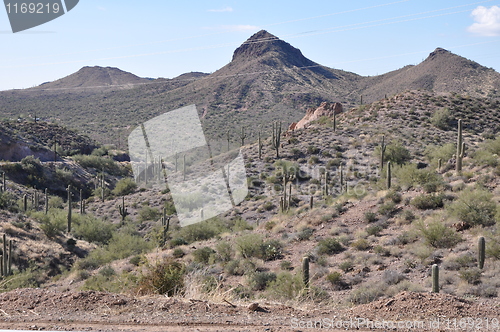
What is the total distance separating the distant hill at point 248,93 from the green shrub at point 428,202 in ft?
151

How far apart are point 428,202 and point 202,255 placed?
9563 millimetres

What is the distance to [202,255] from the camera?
1942 centimetres

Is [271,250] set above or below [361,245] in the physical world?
below

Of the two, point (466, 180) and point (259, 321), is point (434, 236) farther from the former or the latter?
point (259, 321)

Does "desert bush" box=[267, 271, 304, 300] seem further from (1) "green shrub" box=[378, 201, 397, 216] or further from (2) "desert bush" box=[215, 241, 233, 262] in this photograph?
(1) "green shrub" box=[378, 201, 397, 216]

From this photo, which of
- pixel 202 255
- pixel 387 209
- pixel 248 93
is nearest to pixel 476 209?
pixel 387 209

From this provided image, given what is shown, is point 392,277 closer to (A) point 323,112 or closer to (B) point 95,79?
(A) point 323,112

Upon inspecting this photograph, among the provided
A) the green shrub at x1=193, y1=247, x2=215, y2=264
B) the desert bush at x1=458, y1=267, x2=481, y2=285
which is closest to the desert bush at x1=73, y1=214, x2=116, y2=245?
the green shrub at x1=193, y1=247, x2=215, y2=264

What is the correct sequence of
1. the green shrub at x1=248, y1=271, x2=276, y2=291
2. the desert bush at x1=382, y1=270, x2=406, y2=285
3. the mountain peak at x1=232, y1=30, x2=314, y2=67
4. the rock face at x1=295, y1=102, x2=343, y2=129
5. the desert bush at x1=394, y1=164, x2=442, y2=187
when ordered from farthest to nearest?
1. the mountain peak at x1=232, y1=30, x2=314, y2=67
2. the rock face at x1=295, y1=102, x2=343, y2=129
3. the desert bush at x1=394, y1=164, x2=442, y2=187
4. the green shrub at x1=248, y1=271, x2=276, y2=291
5. the desert bush at x1=382, y1=270, x2=406, y2=285

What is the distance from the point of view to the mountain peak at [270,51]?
11069cm

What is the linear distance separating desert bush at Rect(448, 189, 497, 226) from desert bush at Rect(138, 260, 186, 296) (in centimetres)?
1154

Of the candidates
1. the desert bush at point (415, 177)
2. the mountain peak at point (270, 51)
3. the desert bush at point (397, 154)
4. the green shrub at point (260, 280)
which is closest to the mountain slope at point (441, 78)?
the mountain peak at point (270, 51)

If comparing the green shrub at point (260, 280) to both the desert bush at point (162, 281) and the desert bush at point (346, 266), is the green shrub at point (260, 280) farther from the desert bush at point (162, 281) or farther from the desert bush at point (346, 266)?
the desert bush at point (162, 281)

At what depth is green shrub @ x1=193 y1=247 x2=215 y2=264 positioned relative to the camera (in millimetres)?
19250
